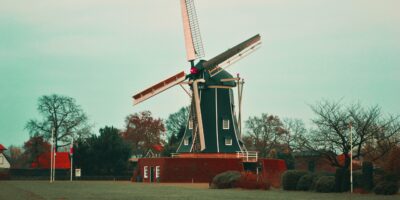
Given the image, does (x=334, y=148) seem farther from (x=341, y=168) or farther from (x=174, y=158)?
(x=174, y=158)

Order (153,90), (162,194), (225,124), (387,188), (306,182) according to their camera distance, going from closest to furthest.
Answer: (162,194) → (387,188) → (306,182) → (153,90) → (225,124)

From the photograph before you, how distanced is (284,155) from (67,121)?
105 ft

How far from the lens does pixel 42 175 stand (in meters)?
97.4

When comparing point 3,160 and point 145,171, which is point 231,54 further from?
point 3,160

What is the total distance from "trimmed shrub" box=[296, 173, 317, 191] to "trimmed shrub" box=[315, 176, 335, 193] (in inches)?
76.8

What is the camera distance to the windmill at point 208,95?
71938 millimetres

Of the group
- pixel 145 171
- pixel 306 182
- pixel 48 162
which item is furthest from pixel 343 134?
pixel 48 162

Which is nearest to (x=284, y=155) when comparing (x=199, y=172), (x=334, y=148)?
(x=199, y=172)

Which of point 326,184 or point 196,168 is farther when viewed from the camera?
point 196,168

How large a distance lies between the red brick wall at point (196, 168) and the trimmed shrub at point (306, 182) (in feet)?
81.3

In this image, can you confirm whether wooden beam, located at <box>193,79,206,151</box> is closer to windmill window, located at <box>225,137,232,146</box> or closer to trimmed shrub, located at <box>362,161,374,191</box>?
windmill window, located at <box>225,137,232,146</box>

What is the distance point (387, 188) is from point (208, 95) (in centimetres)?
3500

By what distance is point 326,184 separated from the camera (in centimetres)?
4547

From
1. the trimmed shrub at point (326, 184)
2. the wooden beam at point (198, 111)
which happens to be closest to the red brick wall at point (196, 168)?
the wooden beam at point (198, 111)
